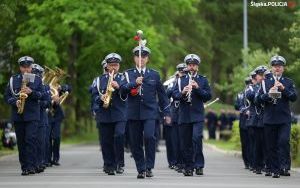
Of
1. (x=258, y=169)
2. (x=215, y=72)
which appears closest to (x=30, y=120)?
(x=258, y=169)

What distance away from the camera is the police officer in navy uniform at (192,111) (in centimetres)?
2017

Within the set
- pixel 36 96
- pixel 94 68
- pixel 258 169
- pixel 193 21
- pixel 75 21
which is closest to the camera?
pixel 36 96

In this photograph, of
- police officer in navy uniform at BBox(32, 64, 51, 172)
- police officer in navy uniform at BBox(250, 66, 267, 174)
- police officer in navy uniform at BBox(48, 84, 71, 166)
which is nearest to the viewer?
→ police officer in navy uniform at BBox(32, 64, 51, 172)

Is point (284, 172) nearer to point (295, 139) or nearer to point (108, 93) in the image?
point (108, 93)

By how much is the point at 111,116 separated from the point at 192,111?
1.52 m

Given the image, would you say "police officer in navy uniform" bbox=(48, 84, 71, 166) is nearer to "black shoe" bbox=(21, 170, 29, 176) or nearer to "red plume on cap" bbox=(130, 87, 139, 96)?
"black shoe" bbox=(21, 170, 29, 176)

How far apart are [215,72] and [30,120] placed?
53097 mm

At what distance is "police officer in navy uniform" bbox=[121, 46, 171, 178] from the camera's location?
1891 cm

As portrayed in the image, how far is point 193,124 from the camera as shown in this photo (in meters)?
20.5

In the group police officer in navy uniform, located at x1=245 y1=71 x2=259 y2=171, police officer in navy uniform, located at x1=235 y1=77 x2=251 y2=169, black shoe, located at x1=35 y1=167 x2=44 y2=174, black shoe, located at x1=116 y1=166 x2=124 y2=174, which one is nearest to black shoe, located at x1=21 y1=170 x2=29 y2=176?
black shoe, located at x1=35 y1=167 x2=44 y2=174

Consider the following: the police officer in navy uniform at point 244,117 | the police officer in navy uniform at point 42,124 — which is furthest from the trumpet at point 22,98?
the police officer in navy uniform at point 244,117

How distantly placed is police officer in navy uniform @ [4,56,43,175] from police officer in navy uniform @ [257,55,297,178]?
4.16 meters

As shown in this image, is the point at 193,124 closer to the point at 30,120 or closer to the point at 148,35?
the point at 30,120

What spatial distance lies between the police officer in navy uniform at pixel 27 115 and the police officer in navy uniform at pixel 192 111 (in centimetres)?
260
